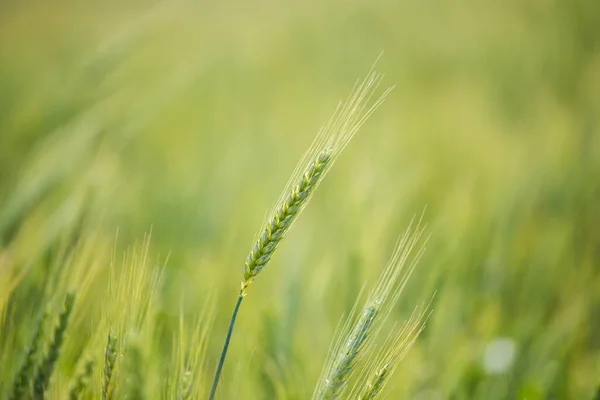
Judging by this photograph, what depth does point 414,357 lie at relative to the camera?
79cm

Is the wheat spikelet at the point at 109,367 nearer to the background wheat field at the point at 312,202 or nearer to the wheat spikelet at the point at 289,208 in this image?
the background wheat field at the point at 312,202

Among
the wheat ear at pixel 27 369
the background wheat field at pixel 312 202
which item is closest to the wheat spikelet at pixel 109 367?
the background wheat field at pixel 312 202

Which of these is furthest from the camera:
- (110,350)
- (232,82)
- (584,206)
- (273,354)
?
(232,82)

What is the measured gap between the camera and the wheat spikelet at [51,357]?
48 cm

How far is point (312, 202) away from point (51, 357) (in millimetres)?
1168

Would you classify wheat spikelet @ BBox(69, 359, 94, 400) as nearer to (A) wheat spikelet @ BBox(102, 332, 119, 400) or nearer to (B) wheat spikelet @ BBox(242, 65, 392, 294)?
(A) wheat spikelet @ BBox(102, 332, 119, 400)

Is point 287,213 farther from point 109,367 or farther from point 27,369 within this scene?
point 27,369

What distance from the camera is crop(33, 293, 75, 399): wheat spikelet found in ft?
1.59

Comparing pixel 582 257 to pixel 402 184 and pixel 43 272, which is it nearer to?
pixel 402 184

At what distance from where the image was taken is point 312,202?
62.8 inches

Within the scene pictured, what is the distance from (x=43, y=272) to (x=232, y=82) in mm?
1629

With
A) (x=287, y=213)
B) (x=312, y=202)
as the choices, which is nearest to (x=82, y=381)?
(x=287, y=213)

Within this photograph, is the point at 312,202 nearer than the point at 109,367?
No

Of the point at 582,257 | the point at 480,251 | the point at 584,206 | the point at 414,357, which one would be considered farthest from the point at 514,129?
the point at 414,357
